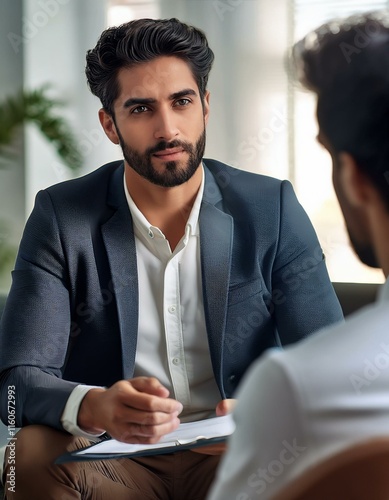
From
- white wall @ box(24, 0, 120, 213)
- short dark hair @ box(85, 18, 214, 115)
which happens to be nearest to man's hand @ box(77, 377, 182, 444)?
short dark hair @ box(85, 18, 214, 115)

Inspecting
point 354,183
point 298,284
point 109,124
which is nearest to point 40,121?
point 109,124

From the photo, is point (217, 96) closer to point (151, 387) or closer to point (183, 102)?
point (183, 102)

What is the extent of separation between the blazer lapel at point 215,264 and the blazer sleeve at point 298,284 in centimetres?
12

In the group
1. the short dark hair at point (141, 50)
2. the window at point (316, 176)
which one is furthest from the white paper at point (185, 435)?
the window at point (316, 176)

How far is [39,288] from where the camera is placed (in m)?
1.58

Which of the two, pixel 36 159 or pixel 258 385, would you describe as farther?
pixel 36 159

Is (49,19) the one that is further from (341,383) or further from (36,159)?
(341,383)

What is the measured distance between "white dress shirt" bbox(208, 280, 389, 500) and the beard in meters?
1.15

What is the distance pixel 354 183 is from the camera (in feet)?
2.24

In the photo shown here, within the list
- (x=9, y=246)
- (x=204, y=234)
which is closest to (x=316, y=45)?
(x=204, y=234)

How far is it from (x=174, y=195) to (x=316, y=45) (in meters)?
0.97

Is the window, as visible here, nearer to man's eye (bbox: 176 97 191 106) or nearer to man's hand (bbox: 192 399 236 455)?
man's eye (bbox: 176 97 191 106)

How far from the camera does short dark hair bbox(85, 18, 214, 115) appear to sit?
5.71 ft

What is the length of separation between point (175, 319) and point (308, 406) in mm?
1104
